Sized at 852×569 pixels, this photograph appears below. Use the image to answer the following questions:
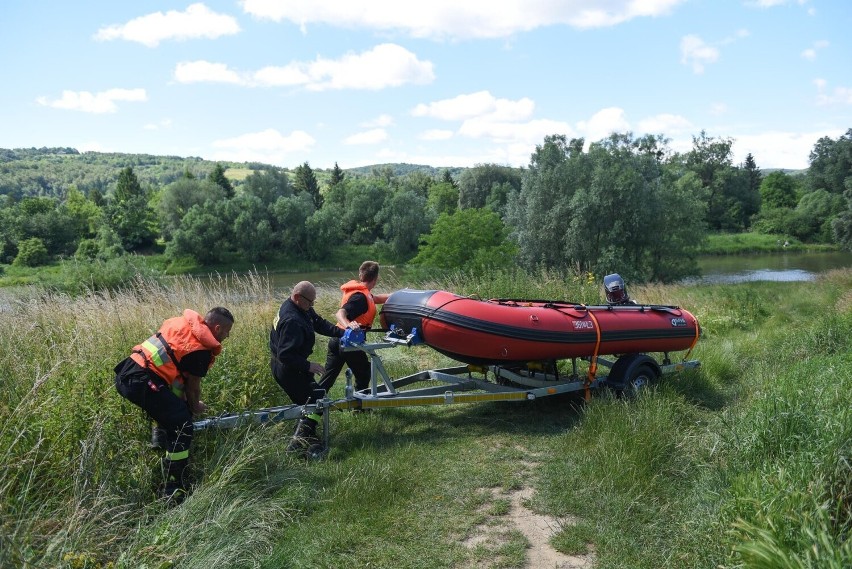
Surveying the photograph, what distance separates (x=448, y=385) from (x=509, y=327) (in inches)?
42.6

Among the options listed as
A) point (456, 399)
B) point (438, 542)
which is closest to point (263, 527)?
point (438, 542)

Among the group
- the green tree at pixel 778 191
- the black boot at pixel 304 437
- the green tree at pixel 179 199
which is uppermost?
the green tree at pixel 778 191

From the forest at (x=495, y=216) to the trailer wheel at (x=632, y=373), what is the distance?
653 cm

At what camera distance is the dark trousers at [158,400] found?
167 inches

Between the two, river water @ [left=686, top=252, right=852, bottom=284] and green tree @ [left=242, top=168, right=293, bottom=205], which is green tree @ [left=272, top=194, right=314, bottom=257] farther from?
river water @ [left=686, top=252, right=852, bottom=284]

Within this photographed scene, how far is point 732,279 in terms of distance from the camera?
34.7 meters

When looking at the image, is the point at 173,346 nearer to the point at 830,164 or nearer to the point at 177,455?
the point at 177,455

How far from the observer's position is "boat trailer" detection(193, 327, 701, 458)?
530 cm

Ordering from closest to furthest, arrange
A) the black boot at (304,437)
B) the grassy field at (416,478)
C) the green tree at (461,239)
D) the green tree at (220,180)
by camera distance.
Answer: the grassy field at (416,478) → the black boot at (304,437) → the green tree at (461,239) → the green tree at (220,180)

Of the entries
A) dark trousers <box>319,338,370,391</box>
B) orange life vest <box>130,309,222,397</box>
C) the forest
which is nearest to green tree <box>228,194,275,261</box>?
the forest

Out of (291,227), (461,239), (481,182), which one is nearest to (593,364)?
(461,239)

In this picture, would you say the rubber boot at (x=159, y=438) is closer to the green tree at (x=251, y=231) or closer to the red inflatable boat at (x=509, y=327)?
the red inflatable boat at (x=509, y=327)

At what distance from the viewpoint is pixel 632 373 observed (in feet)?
21.6

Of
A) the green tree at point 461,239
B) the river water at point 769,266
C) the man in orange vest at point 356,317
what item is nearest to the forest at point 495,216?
the green tree at point 461,239
